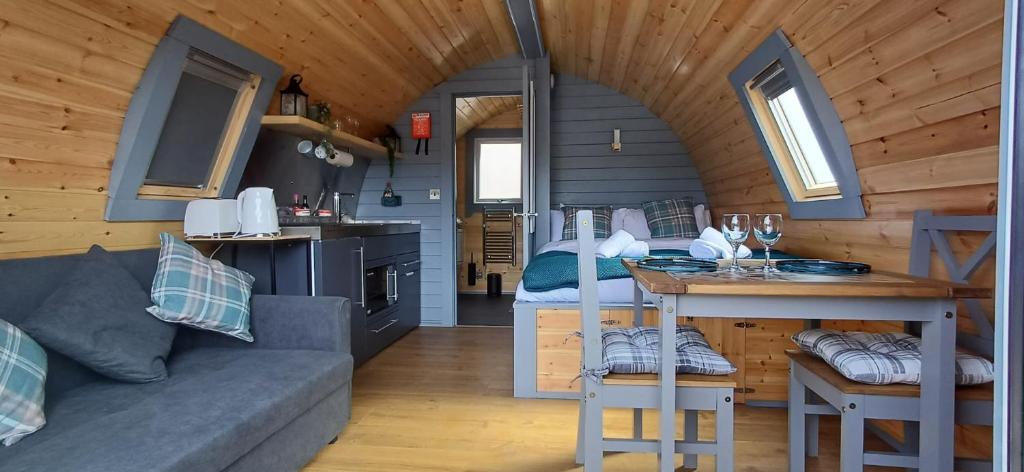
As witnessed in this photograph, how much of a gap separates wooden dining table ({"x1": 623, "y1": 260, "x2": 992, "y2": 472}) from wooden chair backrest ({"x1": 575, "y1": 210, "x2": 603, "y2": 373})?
0.17 metres

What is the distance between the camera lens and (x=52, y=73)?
5.83 ft

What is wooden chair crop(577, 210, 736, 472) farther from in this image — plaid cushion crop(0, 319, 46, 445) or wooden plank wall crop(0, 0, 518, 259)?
wooden plank wall crop(0, 0, 518, 259)

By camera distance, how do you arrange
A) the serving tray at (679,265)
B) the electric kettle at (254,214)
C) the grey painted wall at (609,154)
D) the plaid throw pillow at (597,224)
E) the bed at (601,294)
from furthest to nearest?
the grey painted wall at (609,154) < the plaid throw pillow at (597,224) < the bed at (601,294) < the electric kettle at (254,214) < the serving tray at (679,265)

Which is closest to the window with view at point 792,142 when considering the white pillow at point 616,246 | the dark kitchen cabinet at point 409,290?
the white pillow at point 616,246

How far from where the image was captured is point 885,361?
1521mm

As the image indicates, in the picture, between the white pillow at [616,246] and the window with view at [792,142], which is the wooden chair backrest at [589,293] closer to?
the white pillow at [616,246]

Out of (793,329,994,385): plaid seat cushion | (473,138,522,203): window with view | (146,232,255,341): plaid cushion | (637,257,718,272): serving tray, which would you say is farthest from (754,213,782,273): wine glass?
(473,138,522,203): window with view

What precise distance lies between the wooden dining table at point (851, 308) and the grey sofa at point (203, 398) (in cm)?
123

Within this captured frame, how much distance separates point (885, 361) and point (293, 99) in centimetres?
309

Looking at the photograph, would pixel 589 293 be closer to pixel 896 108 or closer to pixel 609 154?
pixel 896 108

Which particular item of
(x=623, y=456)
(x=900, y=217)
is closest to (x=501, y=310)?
(x=623, y=456)

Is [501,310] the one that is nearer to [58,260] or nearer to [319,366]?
[319,366]

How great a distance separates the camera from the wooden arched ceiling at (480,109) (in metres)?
6.13

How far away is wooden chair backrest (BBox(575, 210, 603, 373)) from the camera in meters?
1.55
